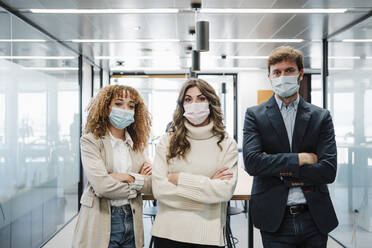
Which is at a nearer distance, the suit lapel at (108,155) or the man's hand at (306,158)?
the man's hand at (306,158)

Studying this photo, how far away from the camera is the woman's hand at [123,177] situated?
5.49 ft

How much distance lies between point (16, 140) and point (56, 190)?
142 centimetres

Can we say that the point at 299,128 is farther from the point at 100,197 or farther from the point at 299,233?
the point at 100,197

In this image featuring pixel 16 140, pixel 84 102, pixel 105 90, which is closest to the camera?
pixel 105 90

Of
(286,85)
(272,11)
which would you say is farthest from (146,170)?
(272,11)

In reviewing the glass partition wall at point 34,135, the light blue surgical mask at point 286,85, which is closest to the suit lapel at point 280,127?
the light blue surgical mask at point 286,85

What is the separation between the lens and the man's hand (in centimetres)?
151

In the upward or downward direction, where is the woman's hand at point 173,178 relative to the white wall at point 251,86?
downward

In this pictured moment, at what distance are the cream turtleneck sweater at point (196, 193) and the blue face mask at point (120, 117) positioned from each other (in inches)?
12.3

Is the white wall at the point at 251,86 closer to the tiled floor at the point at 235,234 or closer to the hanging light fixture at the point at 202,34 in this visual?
the tiled floor at the point at 235,234

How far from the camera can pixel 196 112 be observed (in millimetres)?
1648

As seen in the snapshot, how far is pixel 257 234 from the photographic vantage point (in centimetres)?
427

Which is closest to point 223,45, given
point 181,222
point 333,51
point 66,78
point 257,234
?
point 333,51

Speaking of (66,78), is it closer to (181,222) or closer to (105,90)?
(105,90)
